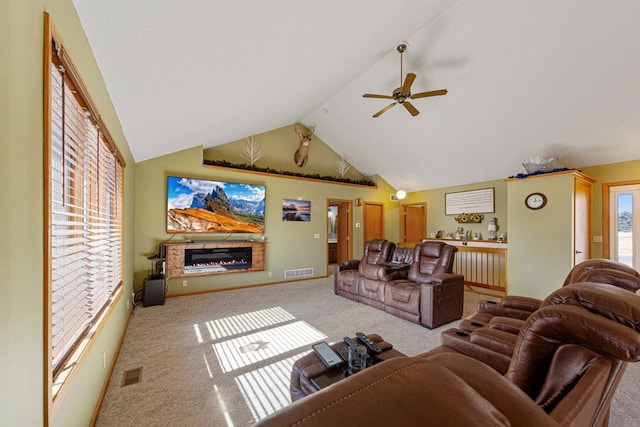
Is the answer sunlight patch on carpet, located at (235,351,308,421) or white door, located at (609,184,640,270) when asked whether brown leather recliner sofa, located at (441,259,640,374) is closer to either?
sunlight patch on carpet, located at (235,351,308,421)

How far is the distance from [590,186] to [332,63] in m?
5.13

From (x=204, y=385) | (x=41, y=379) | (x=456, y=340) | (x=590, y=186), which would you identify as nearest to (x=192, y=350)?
(x=204, y=385)

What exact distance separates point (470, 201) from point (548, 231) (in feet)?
6.92

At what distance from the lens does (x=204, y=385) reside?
7.20 feet

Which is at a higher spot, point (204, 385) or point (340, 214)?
point (340, 214)

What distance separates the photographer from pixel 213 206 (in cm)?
519

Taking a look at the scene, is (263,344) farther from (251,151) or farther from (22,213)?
(251,151)

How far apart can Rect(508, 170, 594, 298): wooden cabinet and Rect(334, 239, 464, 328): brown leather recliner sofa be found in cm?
164

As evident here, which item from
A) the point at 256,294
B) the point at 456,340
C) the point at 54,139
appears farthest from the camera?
the point at 256,294

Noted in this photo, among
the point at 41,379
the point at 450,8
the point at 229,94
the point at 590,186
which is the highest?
the point at 450,8

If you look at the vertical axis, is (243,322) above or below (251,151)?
below

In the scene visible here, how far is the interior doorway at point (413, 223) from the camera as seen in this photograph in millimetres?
7505

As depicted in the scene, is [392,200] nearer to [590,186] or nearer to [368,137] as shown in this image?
[368,137]

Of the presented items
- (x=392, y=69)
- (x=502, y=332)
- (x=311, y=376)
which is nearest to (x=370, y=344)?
(x=311, y=376)
